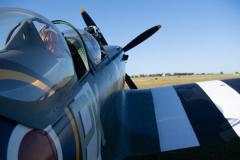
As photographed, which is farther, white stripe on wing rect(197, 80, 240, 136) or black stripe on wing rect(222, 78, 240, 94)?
black stripe on wing rect(222, 78, 240, 94)

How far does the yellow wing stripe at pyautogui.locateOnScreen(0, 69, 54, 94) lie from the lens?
2659mm

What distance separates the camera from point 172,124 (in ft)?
19.4

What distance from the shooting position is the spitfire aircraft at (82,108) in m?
2.56

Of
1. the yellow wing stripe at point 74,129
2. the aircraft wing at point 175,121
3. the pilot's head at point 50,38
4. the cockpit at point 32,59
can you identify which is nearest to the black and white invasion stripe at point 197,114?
the aircraft wing at point 175,121

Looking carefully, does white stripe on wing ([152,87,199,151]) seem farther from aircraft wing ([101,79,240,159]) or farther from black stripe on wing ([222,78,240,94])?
black stripe on wing ([222,78,240,94])

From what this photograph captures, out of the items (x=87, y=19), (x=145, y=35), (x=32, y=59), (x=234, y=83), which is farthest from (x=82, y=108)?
(x=87, y=19)

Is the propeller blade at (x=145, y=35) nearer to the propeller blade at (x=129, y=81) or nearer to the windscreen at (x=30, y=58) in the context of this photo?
the propeller blade at (x=129, y=81)

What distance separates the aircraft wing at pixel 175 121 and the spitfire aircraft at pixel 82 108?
0.01 meters

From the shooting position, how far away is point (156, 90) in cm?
774

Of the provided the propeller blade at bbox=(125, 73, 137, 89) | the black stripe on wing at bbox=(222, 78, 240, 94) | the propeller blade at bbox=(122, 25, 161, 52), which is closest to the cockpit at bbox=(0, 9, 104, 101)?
the black stripe on wing at bbox=(222, 78, 240, 94)

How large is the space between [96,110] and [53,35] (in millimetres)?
867

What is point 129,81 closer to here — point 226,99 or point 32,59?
point 226,99

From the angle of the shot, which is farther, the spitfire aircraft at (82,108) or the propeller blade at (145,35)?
the propeller blade at (145,35)

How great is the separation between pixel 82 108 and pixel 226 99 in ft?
12.5
